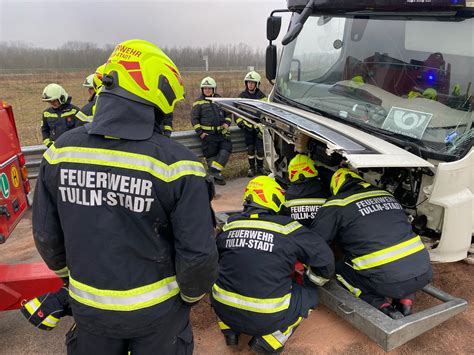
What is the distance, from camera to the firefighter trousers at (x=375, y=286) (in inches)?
110

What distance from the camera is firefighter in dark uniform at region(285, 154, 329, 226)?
3613 millimetres

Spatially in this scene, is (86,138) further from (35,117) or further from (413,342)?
(35,117)

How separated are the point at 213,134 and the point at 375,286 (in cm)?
432

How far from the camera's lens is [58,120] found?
5.80m

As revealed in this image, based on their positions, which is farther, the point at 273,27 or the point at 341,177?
the point at 273,27

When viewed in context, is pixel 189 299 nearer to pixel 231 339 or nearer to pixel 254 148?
pixel 231 339

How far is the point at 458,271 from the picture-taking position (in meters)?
3.80

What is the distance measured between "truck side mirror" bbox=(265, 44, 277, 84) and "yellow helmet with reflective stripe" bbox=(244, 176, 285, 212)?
6.45ft

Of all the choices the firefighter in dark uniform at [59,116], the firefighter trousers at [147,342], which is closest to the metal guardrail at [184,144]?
the firefighter in dark uniform at [59,116]

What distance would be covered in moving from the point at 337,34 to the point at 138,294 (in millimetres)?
3174

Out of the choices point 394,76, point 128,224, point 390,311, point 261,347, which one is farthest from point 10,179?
point 394,76

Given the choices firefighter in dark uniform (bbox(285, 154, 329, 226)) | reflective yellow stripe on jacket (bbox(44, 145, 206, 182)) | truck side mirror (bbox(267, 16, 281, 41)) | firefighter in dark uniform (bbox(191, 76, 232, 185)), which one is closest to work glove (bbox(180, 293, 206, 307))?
reflective yellow stripe on jacket (bbox(44, 145, 206, 182))

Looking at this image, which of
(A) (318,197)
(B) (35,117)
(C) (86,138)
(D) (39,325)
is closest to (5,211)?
(D) (39,325)

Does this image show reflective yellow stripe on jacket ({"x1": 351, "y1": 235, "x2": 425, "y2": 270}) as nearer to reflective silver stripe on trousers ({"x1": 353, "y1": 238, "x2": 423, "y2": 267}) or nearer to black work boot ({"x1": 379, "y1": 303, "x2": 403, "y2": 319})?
reflective silver stripe on trousers ({"x1": 353, "y1": 238, "x2": 423, "y2": 267})
